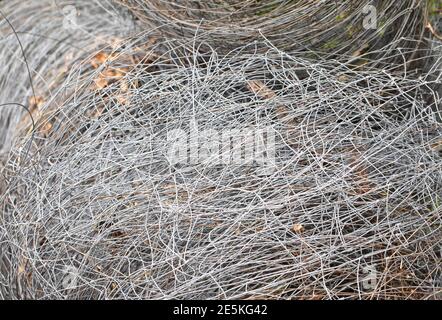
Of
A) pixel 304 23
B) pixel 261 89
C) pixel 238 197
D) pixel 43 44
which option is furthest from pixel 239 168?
pixel 43 44

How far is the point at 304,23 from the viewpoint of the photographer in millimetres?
1790

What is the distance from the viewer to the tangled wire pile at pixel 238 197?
155 centimetres

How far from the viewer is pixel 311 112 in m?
1.73

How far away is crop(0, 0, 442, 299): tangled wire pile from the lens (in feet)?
5.11

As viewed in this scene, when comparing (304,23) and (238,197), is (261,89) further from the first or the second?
(238,197)

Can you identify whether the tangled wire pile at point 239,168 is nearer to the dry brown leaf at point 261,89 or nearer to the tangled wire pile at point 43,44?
the dry brown leaf at point 261,89

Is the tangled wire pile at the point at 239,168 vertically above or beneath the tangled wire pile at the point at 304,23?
beneath

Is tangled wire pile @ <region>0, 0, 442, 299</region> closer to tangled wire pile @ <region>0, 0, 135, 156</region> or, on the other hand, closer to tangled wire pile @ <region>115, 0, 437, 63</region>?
tangled wire pile @ <region>115, 0, 437, 63</region>

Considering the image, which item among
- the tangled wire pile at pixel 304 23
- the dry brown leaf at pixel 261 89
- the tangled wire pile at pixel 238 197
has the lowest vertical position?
the tangled wire pile at pixel 238 197

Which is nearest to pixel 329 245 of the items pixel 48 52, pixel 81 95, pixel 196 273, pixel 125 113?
pixel 196 273

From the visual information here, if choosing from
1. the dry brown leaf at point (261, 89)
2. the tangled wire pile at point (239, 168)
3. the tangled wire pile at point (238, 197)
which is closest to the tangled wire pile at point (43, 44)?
the tangled wire pile at point (239, 168)

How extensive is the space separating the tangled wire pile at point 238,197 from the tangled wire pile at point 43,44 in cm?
38

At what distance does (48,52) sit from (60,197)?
796mm
